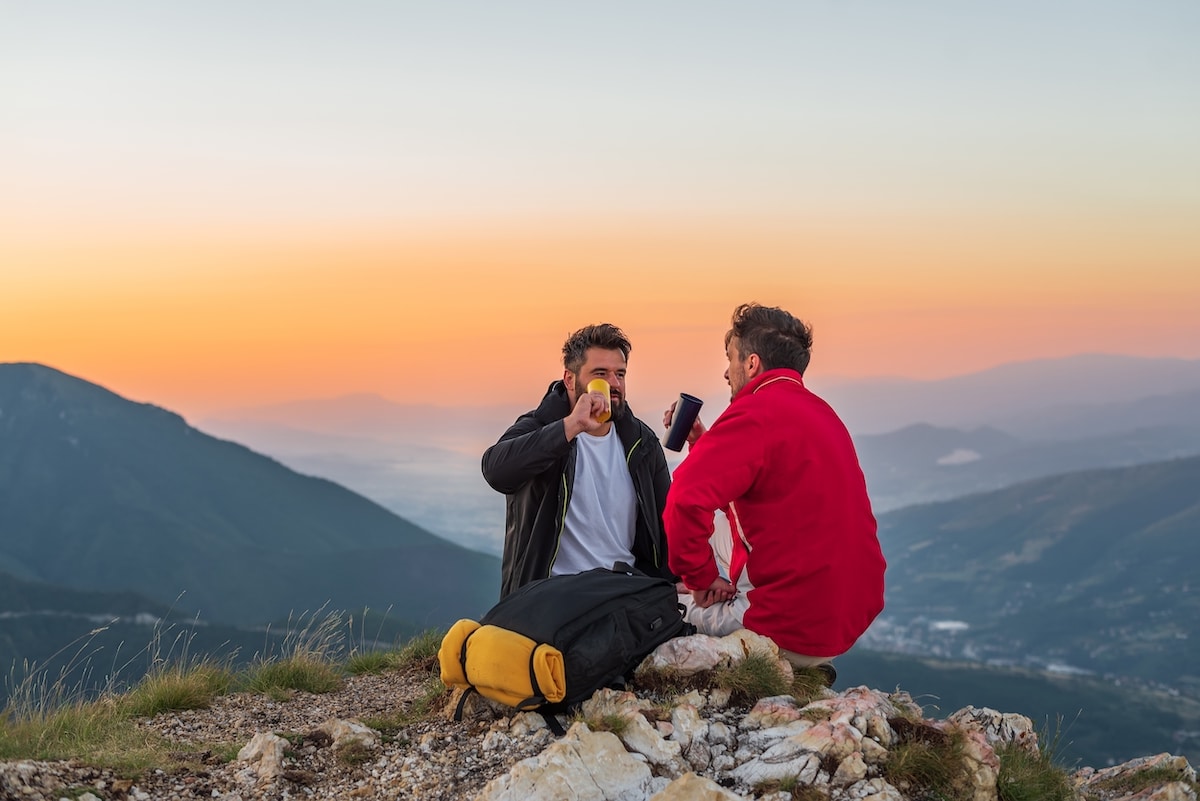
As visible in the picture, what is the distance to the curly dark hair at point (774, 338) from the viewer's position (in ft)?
21.9

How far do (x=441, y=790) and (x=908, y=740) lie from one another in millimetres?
2594

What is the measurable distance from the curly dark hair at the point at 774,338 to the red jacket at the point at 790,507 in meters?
0.11

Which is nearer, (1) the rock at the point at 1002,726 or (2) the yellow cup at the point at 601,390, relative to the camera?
(1) the rock at the point at 1002,726

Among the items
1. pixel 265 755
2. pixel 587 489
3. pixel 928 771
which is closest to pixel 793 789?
pixel 928 771

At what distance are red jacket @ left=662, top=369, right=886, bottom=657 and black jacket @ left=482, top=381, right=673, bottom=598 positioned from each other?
145 centimetres

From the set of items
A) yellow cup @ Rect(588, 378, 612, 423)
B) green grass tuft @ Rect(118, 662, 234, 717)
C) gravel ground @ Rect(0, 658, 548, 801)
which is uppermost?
yellow cup @ Rect(588, 378, 612, 423)

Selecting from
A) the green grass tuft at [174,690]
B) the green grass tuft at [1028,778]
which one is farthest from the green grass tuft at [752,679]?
the green grass tuft at [174,690]

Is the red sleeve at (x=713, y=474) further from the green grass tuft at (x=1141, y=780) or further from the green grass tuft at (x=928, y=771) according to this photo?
the green grass tuft at (x=1141, y=780)

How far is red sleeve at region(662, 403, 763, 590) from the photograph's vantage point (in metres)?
6.25

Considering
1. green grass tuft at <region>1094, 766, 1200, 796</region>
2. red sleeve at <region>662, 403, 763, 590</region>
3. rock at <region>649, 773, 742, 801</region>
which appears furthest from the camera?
green grass tuft at <region>1094, 766, 1200, 796</region>

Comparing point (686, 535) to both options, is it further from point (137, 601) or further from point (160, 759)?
point (137, 601)

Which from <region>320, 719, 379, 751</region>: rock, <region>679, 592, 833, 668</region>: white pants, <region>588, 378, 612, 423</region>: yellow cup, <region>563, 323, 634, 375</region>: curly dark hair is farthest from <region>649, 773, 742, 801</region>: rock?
<region>563, 323, 634, 375</region>: curly dark hair

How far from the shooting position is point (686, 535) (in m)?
6.38

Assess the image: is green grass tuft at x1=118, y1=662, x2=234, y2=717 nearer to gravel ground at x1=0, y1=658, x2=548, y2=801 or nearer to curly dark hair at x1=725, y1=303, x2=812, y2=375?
gravel ground at x1=0, y1=658, x2=548, y2=801
